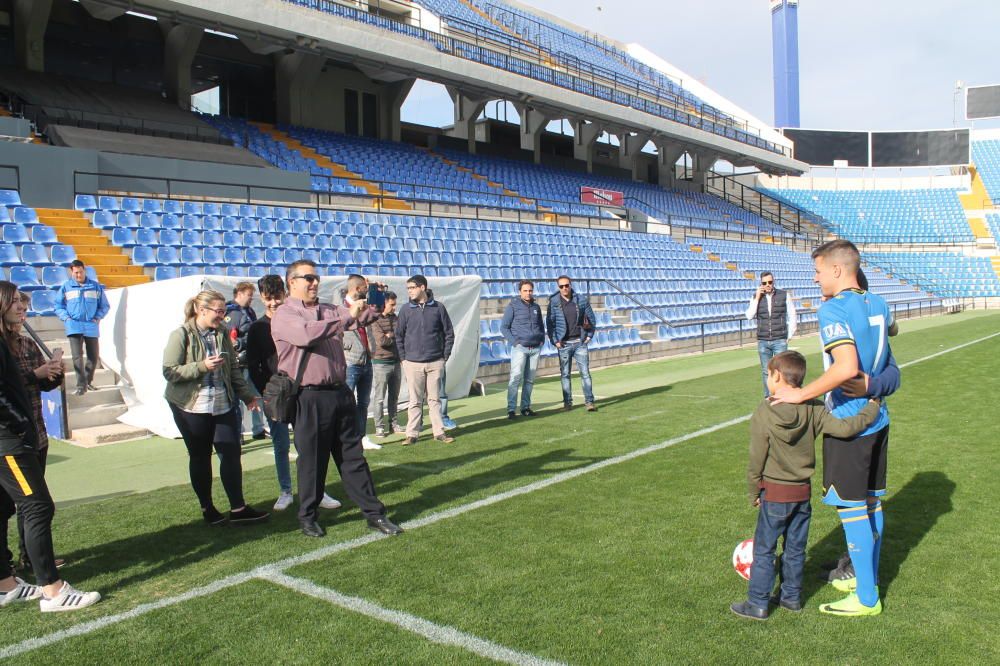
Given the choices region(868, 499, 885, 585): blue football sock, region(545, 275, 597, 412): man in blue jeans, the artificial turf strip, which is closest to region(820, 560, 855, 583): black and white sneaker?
region(868, 499, 885, 585): blue football sock

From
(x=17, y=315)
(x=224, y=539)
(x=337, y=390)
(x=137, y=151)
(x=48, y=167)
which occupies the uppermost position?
(x=137, y=151)

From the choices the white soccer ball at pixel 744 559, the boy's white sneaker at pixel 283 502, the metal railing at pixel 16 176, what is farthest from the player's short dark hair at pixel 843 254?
the metal railing at pixel 16 176

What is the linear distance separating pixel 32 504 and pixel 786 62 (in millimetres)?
58221

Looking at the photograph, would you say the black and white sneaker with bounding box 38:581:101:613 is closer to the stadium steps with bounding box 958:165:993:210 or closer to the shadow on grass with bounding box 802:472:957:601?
the shadow on grass with bounding box 802:472:957:601

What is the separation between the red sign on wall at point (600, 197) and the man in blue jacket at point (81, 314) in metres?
22.0

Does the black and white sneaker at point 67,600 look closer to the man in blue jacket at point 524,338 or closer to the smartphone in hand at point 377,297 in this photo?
the smartphone in hand at point 377,297

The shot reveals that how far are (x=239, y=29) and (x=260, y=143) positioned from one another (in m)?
3.27

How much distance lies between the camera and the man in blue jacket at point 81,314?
9.18m

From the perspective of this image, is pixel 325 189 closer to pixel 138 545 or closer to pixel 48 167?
pixel 48 167

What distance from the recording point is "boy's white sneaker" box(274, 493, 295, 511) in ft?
18.8

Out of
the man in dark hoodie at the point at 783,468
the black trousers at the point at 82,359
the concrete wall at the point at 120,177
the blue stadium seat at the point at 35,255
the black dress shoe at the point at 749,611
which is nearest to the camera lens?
the man in dark hoodie at the point at 783,468

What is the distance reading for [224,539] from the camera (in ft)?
16.3

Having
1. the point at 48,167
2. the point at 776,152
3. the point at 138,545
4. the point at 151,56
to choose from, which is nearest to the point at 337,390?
the point at 138,545

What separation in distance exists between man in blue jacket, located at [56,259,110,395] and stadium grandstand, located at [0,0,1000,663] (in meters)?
0.23
